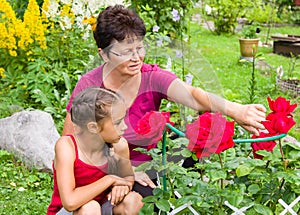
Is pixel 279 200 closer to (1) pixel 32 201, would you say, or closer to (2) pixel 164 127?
(2) pixel 164 127

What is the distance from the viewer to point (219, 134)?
1768mm

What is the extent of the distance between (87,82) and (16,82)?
2555 millimetres

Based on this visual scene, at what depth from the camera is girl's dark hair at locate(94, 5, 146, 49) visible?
2.54m

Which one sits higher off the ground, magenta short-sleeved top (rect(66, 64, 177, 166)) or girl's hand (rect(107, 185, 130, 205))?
magenta short-sleeved top (rect(66, 64, 177, 166))

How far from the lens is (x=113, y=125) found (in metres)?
2.22

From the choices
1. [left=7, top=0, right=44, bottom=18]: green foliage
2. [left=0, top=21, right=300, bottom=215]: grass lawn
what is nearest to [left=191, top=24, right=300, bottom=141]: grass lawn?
[left=0, top=21, right=300, bottom=215]: grass lawn

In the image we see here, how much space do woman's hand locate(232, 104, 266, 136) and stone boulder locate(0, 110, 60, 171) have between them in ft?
6.65

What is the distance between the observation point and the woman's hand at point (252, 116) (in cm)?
210

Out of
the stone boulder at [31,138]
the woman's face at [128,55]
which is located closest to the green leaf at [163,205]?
the woman's face at [128,55]

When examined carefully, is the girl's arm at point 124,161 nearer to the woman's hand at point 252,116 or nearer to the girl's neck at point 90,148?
the girl's neck at point 90,148

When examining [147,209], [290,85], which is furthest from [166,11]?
[147,209]

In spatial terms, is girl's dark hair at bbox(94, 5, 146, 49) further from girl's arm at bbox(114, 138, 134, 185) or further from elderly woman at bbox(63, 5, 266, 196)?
girl's arm at bbox(114, 138, 134, 185)

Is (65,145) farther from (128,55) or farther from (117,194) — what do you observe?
(128,55)

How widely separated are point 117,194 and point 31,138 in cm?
183
